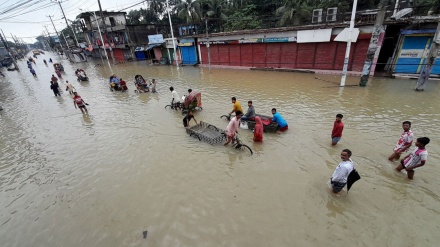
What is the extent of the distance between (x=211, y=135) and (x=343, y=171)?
4830 millimetres

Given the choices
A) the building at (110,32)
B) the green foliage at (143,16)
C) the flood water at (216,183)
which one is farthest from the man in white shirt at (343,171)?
the green foliage at (143,16)

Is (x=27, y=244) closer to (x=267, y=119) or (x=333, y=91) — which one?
(x=267, y=119)

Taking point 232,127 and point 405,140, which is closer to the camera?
point 405,140

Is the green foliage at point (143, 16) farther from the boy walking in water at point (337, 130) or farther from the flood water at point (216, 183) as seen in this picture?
the boy walking in water at point (337, 130)

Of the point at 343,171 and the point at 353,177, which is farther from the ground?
the point at 343,171

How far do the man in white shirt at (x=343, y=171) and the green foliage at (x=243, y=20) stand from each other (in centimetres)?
2309

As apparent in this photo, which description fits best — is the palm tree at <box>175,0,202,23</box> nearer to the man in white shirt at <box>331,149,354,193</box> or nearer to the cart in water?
the cart in water

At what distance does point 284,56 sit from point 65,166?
20275 millimetres

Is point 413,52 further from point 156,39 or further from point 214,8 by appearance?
point 156,39

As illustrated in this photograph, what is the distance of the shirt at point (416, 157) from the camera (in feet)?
15.8

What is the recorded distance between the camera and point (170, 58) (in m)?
33.5

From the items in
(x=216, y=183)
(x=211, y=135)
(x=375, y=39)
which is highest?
(x=375, y=39)

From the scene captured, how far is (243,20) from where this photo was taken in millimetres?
25281

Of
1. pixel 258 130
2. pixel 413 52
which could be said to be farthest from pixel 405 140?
pixel 413 52
